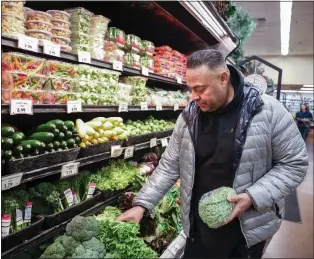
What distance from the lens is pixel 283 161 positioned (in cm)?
182

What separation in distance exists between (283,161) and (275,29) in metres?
9.85

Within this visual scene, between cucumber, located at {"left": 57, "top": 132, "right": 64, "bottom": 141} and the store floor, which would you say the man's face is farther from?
the store floor

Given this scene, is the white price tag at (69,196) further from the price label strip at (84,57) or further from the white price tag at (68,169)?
the price label strip at (84,57)

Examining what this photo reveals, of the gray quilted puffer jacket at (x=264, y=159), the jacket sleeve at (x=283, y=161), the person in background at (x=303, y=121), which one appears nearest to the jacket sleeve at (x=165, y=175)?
the gray quilted puffer jacket at (x=264, y=159)

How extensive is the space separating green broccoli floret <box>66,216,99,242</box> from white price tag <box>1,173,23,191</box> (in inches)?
16.3

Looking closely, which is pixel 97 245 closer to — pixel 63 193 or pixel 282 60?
pixel 63 193

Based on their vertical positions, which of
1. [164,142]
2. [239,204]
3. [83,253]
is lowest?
[83,253]

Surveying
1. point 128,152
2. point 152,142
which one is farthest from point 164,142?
point 128,152

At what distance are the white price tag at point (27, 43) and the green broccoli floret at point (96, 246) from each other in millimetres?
1069

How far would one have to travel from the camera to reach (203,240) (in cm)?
200

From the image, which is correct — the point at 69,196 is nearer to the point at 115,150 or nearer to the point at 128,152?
the point at 115,150

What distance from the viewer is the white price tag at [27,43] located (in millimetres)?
1638

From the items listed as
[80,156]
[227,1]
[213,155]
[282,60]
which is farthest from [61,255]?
[282,60]

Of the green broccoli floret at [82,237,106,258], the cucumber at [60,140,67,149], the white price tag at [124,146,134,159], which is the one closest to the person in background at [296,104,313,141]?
the white price tag at [124,146,134,159]
